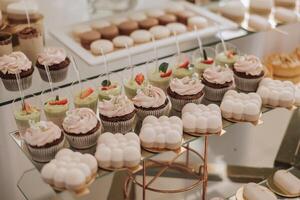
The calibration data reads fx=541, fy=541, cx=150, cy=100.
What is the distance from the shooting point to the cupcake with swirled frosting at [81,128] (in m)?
1.70

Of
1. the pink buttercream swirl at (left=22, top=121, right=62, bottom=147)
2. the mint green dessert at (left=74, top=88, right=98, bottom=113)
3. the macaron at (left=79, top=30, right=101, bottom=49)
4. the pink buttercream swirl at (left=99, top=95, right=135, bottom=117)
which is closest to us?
the pink buttercream swirl at (left=22, top=121, right=62, bottom=147)

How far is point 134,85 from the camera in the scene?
78.0 inches

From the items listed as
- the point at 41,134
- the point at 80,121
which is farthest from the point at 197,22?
the point at 41,134

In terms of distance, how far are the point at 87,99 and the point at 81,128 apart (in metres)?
0.23

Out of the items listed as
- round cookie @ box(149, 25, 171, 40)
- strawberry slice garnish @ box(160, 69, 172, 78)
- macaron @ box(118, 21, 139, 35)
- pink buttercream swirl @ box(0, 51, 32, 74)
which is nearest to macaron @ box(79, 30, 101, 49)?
macaron @ box(118, 21, 139, 35)

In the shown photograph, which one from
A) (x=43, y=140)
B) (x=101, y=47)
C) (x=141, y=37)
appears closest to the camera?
(x=43, y=140)

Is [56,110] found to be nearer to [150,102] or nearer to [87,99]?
[87,99]

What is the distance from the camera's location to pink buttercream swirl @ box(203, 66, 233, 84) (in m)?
1.96

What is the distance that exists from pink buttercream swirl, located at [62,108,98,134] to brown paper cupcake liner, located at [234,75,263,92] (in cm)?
60

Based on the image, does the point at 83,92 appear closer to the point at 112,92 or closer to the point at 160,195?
the point at 112,92

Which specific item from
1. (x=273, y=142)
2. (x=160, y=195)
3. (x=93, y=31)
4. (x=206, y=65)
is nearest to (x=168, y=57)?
(x=206, y=65)

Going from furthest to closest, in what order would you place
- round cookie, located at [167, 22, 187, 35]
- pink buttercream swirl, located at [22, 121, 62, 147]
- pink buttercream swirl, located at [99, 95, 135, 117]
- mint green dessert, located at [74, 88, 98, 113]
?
round cookie, located at [167, 22, 187, 35] → mint green dessert, located at [74, 88, 98, 113] → pink buttercream swirl, located at [99, 95, 135, 117] → pink buttercream swirl, located at [22, 121, 62, 147]

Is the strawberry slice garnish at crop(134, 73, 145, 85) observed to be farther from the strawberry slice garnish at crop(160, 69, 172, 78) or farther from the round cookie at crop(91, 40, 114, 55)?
the round cookie at crop(91, 40, 114, 55)

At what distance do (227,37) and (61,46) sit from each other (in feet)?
2.41
